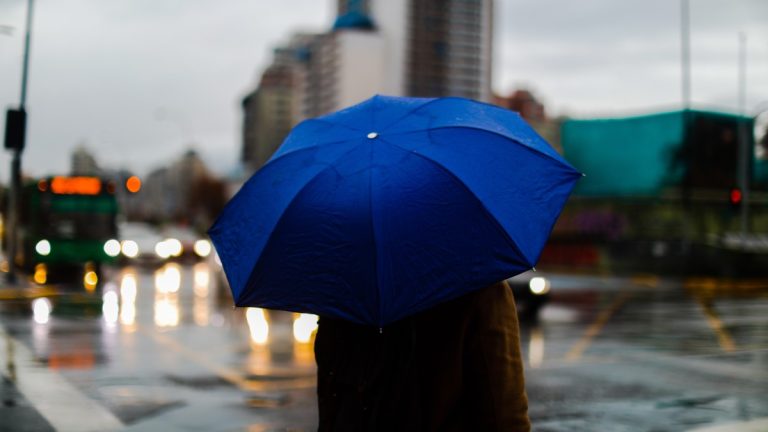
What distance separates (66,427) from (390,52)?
153 meters

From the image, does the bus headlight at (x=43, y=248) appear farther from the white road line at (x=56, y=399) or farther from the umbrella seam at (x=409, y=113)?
the umbrella seam at (x=409, y=113)

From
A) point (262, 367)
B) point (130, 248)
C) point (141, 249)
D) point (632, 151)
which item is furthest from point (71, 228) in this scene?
point (632, 151)

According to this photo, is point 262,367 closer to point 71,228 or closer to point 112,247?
point 112,247

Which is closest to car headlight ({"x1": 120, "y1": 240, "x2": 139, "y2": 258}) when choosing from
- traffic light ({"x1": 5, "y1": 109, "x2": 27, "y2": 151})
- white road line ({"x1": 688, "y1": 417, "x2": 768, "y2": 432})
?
traffic light ({"x1": 5, "y1": 109, "x2": 27, "y2": 151})

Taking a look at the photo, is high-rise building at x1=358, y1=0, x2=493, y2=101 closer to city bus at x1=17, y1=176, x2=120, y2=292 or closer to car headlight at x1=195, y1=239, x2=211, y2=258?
car headlight at x1=195, y1=239, x2=211, y2=258

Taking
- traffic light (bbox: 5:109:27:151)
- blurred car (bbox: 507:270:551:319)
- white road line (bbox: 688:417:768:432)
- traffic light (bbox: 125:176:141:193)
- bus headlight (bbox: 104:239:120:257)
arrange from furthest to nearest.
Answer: bus headlight (bbox: 104:239:120:257) → traffic light (bbox: 125:176:141:193) → traffic light (bbox: 5:109:27:151) → blurred car (bbox: 507:270:551:319) → white road line (bbox: 688:417:768:432)

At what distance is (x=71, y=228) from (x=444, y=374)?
939 inches

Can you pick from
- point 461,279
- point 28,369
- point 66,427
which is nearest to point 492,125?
point 461,279

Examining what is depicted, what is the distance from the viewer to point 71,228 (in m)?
25.0

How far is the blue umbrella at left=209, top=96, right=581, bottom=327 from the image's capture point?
284cm

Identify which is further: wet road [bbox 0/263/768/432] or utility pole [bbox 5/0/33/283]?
utility pole [bbox 5/0/33/283]

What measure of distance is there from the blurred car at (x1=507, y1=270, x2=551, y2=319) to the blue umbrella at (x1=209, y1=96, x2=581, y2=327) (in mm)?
14013

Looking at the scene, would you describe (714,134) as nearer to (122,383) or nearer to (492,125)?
(122,383)

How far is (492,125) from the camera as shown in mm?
3260
